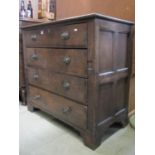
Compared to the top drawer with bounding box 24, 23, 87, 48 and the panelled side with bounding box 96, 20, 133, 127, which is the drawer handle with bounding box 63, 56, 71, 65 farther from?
the panelled side with bounding box 96, 20, 133, 127

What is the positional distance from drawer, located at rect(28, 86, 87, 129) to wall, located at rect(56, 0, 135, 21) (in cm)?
92

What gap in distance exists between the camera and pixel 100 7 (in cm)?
184

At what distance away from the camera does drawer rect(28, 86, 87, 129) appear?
141cm

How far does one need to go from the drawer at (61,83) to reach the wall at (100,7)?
2.54 feet

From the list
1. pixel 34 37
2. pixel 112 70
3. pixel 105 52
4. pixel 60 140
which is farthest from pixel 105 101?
pixel 34 37

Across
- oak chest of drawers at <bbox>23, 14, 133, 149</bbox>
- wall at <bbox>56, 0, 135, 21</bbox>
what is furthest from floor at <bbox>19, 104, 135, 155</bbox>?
wall at <bbox>56, 0, 135, 21</bbox>

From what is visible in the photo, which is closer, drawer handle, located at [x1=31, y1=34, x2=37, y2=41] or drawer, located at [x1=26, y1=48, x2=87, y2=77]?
drawer, located at [x1=26, y1=48, x2=87, y2=77]

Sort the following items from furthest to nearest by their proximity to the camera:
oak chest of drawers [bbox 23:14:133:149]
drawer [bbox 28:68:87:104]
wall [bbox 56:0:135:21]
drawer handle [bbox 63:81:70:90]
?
wall [bbox 56:0:135:21] < drawer handle [bbox 63:81:70:90] < drawer [bbox 28:68:87:104] < oak chest of drawers [bbox 23:14:133:149]

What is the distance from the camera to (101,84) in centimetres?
132

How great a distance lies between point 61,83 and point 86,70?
0.34 m

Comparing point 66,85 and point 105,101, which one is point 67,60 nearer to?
point 66,85

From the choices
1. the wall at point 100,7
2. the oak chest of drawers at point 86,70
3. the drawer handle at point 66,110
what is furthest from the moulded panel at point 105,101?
the wall at point 100,7
